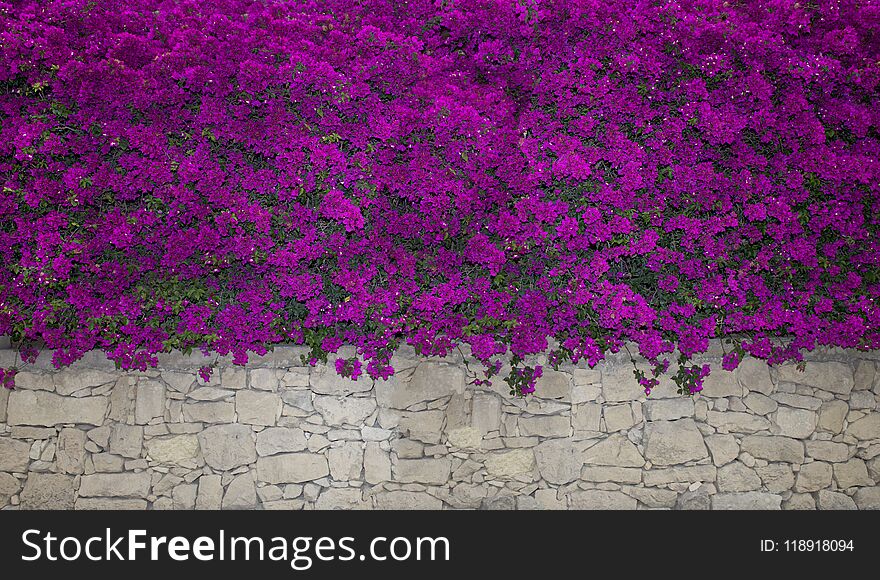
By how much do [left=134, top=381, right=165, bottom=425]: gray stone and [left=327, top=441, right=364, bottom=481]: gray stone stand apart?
3.61 ft

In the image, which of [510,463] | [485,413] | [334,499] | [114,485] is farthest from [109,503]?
[510,463]

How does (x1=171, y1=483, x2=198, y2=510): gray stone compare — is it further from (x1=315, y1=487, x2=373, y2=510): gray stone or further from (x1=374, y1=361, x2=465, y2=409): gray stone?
(x1=374, y1=361, x2=465, y2=409): gray stone

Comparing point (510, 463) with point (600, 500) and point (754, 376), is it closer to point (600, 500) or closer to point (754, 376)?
point (600, 500)

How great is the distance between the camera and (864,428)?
5.17m

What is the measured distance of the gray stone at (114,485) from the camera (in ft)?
16.0

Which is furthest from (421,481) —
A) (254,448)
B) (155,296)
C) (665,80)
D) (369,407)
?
(665,80)

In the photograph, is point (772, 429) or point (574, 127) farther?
point (772, 429)

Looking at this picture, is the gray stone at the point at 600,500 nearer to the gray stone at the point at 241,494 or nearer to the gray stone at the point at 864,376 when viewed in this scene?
the gray stone at the point at 864,376

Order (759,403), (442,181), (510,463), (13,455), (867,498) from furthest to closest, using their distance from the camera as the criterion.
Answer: (867,498), (759,403), (510,463), (13,455), (442,181)

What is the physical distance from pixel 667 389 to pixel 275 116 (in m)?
2.98

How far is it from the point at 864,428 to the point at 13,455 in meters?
5.50

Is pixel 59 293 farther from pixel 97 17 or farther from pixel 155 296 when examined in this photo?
pixel 97 17

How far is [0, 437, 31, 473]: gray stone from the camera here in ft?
15.9

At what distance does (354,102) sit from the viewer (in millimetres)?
4613
